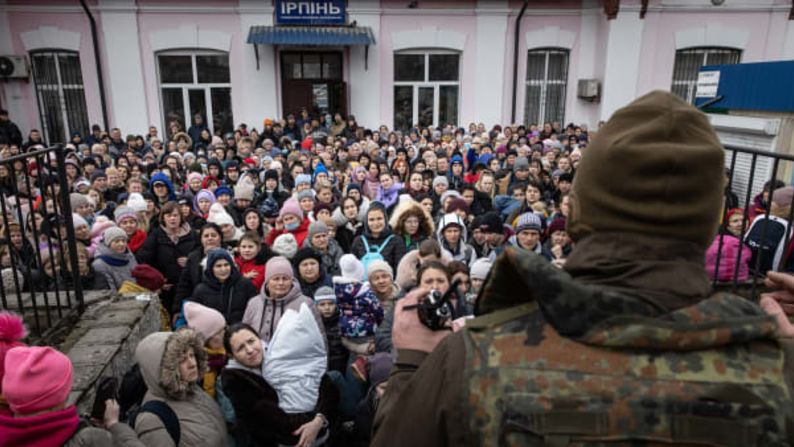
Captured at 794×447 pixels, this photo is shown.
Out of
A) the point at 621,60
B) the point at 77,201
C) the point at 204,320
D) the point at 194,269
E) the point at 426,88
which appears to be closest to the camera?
the point at 204,320

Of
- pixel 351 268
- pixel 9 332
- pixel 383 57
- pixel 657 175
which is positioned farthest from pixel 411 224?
pixel 383 57

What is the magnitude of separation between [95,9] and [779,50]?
55.8 ft

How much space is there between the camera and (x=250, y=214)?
551 centimetres

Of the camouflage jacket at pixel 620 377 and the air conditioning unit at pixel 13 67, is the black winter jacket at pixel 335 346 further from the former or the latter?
the air conditioning unit at pixel 13 67

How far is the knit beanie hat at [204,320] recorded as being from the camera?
127 inches

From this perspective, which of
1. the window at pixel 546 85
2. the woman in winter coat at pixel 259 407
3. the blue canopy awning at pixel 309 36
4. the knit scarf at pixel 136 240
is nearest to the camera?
the woman in winter coat at pixel 259 407

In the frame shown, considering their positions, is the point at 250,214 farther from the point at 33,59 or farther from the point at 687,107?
the point at 33,59

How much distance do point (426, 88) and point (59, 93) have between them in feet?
30.2

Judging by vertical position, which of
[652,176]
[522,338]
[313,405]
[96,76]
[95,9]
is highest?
[95,9]

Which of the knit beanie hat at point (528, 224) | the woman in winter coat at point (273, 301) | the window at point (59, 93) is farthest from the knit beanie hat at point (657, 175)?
the window at point (59, 93)

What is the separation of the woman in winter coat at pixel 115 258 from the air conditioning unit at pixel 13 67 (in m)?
10.8

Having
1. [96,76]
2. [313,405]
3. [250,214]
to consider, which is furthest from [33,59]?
[313,405]

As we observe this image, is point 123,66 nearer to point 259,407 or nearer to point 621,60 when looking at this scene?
point 621,60

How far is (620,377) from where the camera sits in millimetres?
959
